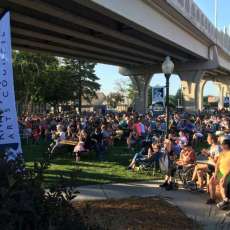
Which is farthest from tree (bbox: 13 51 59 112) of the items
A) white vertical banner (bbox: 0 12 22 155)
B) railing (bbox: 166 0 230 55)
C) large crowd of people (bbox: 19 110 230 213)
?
white vertical banner (bbox: 0 12 22 155)

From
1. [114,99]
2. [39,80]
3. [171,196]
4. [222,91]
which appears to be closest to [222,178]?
[171,196]

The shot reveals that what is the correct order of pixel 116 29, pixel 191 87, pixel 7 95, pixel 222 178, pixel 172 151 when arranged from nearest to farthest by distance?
pixel 7 95
pixel 222 178
pixel 172 151
pixel 116 29
pixel 191 87

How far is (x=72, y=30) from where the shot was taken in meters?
29.5

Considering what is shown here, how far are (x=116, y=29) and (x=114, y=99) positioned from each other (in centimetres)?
9694

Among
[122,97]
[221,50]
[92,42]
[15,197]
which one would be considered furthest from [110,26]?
[122,97]

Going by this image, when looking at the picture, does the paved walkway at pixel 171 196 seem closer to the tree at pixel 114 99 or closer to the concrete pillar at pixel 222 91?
the concrete pillar at pixel 222 91

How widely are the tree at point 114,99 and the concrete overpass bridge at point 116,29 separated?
67.8 m

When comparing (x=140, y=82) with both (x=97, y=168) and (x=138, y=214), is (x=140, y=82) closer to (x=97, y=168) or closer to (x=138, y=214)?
(x=97, y=168)

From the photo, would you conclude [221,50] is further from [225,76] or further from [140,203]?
[140,203]

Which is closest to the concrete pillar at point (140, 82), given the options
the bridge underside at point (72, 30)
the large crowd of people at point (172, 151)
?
the bridge underside at point (72, 30)

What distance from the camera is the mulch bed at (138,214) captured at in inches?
305

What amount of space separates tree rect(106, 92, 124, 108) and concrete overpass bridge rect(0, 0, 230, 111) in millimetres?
67822

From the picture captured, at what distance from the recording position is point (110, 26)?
28375mm

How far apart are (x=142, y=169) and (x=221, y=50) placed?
44.1 metres
